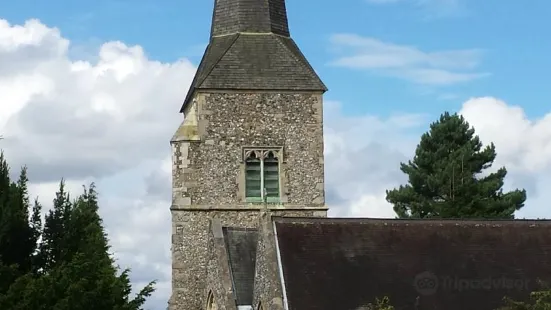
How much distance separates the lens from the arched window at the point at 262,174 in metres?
26.7

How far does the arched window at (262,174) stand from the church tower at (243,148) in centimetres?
3

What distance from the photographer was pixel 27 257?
14938 millimetres

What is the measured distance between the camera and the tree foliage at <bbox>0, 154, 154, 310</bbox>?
13.4m

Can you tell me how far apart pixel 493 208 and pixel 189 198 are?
50.1ft

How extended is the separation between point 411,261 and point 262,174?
773cm

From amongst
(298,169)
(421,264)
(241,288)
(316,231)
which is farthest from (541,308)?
(298,169)

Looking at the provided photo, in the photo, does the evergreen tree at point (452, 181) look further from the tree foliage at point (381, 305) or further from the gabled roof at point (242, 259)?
the tree foliage at point (381, 305)

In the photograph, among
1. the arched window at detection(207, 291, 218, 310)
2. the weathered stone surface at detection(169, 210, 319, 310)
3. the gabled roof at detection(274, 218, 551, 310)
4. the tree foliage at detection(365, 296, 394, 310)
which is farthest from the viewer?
the weathered stone surface at detection(169, 210, 319, 310)

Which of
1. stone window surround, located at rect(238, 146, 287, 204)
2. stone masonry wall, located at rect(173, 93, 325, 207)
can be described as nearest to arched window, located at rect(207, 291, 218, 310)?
stone masonry wall, located at rect(173, 93, 325, 207)

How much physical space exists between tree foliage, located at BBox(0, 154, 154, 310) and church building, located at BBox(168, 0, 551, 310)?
4.49 metres

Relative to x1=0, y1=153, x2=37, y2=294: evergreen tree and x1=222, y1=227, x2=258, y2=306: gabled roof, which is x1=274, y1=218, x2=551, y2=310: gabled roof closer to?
x1=222, y1=227, x2=258, y2=306: gabled roof

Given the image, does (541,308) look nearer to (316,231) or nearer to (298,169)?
(316,231)

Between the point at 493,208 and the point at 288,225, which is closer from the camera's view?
the point at 288,225

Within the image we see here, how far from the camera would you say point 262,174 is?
26.8m
